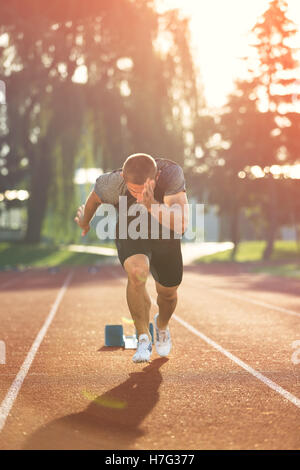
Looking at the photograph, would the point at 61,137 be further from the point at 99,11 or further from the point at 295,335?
the point at 295,335

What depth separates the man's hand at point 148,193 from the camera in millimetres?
6184

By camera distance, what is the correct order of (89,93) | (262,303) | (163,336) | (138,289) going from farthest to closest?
(89,93) < (262,303) < (163,336) < (138,289)

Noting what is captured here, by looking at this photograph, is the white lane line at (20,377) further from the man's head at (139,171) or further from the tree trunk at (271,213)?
the tree trunk at (271,213)

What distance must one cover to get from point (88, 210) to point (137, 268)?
2.28 feet

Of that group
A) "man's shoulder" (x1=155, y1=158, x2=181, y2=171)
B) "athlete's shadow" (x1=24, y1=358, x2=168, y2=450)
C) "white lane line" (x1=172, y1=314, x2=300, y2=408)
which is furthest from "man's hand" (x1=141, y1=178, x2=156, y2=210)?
"white lane line" (x1=172, y1=314, x2=300, y2=408)

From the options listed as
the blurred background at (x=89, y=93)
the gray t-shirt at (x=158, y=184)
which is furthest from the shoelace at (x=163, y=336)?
the blurred background at (x=89, y=93)

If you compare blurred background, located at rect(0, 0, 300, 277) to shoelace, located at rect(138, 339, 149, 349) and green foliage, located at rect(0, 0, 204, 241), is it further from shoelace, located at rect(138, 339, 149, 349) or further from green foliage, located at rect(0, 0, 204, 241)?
shoelace, located at rect(138, 339, 149, 349)

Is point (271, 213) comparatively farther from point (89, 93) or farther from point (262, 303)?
point (262, 303)

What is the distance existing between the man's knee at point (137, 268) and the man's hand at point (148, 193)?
0.80m

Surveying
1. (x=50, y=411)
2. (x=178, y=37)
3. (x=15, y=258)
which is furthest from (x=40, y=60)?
(x=50, y=411)

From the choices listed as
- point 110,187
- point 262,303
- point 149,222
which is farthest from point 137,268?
point 262,303

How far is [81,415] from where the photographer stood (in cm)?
530

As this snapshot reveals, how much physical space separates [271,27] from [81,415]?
3426 cm

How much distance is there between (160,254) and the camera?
706 centimetres
